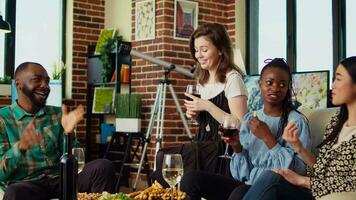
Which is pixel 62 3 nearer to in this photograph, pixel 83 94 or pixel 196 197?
pixel 83 94

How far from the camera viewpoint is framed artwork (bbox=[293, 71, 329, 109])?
487cm

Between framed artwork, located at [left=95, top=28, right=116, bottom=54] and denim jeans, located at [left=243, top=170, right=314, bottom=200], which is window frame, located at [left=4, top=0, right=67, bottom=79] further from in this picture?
denim jeans, located at [left=243, top=170, right=314, bottom=200]

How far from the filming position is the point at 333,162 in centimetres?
229

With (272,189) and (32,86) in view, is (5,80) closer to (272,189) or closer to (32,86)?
(32,86)

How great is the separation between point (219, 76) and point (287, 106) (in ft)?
1.53

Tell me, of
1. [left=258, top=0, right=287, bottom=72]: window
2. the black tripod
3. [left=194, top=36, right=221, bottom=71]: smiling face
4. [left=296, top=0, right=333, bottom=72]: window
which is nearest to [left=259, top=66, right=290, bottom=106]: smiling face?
[left=194, top=36, right=221, bottom=71]: smiling face

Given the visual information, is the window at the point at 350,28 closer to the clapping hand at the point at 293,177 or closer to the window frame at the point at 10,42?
the clapping hand at the point at 293,177

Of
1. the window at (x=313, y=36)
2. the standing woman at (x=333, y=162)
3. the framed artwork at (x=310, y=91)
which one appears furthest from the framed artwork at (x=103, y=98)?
the standing woman at (x=333, y=162)

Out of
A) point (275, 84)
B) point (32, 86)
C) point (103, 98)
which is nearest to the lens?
point (275, 84)

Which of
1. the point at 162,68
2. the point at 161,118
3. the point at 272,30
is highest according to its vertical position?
the point at 272,30

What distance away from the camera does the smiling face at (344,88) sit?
2.34m

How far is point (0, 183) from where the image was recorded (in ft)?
9.23

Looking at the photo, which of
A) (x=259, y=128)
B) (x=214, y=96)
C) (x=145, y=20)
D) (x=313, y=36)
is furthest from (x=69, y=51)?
(x=259, y=128)

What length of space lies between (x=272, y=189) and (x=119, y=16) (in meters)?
4.70
